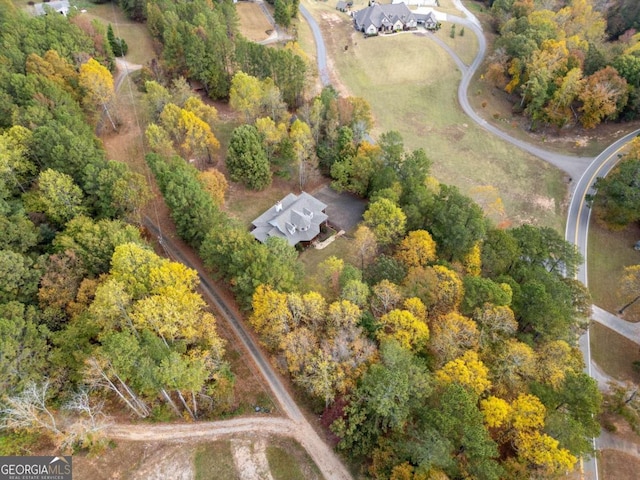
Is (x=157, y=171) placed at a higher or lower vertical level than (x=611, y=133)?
higher

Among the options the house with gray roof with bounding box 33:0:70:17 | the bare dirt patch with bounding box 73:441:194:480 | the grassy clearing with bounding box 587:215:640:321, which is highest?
the house with gray roof with bounding box 33:0:70:17

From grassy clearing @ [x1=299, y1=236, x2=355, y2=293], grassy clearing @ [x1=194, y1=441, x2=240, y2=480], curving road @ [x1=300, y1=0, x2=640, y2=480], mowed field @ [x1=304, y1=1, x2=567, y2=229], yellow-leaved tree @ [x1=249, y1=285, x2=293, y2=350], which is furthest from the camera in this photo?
mowed field @ [x1=304, y1=1, x2=567, y2=229]

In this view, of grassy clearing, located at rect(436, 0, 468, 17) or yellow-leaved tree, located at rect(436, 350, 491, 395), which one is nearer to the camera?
yellow-leaved tree, located at rect(436, 350, 491, 395)

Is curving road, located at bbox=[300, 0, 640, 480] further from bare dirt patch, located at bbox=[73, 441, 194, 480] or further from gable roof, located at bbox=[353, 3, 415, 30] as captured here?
bare dirt patch, located at bbox=[73, 441, 194, 480]

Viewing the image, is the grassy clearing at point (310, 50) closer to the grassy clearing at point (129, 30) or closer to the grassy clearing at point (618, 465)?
the grassy clearing at point (129, 30)

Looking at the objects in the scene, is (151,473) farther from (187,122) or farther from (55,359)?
(187,122)

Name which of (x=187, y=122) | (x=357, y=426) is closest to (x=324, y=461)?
(x=357, y=426)

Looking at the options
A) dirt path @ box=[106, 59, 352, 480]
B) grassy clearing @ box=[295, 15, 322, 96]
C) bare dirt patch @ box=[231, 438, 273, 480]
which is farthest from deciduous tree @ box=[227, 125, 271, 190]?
bare dirt patch @ box=[231, 438, 273, 480]
